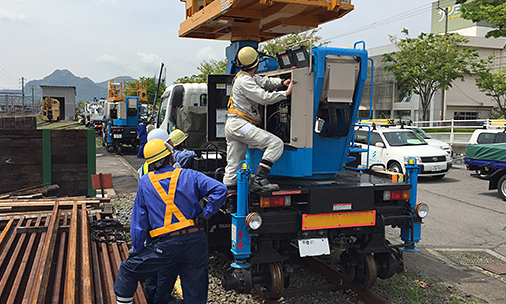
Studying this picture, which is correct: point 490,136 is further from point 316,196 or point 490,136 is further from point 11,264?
point 11,264

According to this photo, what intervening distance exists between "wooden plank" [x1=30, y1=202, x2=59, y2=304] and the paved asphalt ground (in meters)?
4.74

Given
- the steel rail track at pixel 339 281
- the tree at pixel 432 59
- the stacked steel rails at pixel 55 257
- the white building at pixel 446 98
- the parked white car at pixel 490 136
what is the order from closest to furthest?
the stacked steel rails at pixel 55 257
the steel rail track at pixel 339 281
the parked white car at pixel 490 136
the tree at pixel 432 59
the white building at pixel 446 98

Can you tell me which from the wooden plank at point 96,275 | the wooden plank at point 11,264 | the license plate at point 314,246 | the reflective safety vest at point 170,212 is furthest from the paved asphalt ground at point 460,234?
the wooden plank at point 11,264

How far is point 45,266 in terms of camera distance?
16.0 feet

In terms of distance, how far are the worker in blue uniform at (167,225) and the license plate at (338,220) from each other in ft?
4.20

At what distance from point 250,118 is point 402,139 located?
11358mm

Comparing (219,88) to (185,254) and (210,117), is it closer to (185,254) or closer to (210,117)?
(210,117)

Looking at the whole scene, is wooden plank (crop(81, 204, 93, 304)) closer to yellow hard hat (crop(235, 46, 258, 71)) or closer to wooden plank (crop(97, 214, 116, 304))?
wooden plank (crop(97, 214, 116, 304))

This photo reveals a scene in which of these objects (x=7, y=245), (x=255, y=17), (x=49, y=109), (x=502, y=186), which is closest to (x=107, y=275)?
(x=7, y=245)

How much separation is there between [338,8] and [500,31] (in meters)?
18.0

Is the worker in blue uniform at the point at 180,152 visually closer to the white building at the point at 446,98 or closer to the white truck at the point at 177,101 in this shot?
the white truck at the point at 177,101

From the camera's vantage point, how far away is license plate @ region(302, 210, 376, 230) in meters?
4.98

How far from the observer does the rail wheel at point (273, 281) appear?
4.99m

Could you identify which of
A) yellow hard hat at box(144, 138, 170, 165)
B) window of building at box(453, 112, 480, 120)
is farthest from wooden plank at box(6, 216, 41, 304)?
window of building at box(453, 112, 480, 120)
